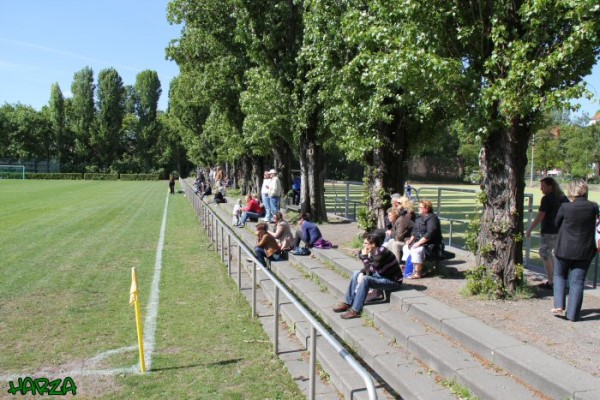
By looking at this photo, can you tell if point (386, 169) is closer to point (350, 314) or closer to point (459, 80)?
point (459, 80)

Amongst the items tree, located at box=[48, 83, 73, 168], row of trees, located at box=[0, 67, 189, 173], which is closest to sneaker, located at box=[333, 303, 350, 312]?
row of trees, located at box=[0, 67, 189, 173]

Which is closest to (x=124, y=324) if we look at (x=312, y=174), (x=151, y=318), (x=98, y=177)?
(x=151, y=318)

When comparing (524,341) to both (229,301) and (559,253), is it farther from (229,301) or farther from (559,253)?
(229,301)

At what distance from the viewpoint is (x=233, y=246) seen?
12.1m

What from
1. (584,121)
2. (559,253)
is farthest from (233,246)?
(584,121)

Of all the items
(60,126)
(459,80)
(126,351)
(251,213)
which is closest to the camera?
(126,351)

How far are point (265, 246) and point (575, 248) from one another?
638cm

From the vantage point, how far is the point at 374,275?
22.2ft

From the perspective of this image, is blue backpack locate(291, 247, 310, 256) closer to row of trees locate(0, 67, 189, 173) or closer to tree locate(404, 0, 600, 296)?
tree locate(404, 0, 600, 296)

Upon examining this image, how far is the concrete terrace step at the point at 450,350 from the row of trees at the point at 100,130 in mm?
76877

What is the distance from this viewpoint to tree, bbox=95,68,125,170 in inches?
3172

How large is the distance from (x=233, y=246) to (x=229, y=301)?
3.88m

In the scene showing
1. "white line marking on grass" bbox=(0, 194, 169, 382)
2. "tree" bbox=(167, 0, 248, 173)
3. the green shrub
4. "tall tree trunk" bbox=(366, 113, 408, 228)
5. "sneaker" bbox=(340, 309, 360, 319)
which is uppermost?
"tree" bbox=(167, 0, 248, 173)

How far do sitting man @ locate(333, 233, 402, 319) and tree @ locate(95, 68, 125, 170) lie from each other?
81620 millimetres
